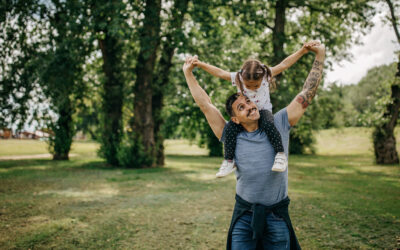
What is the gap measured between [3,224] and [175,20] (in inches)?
450

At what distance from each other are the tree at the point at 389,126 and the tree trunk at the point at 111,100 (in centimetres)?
1538

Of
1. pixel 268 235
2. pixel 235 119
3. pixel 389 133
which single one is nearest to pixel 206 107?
pixel 235 119

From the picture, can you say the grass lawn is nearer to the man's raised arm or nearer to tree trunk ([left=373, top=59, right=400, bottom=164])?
the man's raised arm

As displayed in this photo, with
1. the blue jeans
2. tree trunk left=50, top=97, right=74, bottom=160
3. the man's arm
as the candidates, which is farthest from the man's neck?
tree trunk left=50, top=97, right=74, bottom=160

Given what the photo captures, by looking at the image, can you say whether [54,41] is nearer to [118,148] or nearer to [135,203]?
[118,148]

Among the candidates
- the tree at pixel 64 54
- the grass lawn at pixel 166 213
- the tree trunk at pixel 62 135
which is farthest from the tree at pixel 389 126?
Result: the tree trunk at pixel 62 135

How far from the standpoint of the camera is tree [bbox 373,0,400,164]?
18.4 metres

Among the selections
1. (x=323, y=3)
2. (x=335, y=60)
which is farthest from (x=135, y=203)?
(x=335, y=60)

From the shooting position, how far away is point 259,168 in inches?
110

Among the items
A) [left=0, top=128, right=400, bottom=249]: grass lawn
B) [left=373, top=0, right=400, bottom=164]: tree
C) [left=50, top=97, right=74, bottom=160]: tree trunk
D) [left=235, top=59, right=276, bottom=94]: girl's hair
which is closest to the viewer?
[left=235, top=59, right=276, bottom=94]: girl's hair

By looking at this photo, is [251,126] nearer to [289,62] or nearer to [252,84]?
[252,84]

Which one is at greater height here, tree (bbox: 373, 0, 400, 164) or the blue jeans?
tree (bbox: 373, 0, 400, 164)

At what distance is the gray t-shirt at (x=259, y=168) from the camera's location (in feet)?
9.14

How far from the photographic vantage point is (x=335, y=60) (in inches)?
858
